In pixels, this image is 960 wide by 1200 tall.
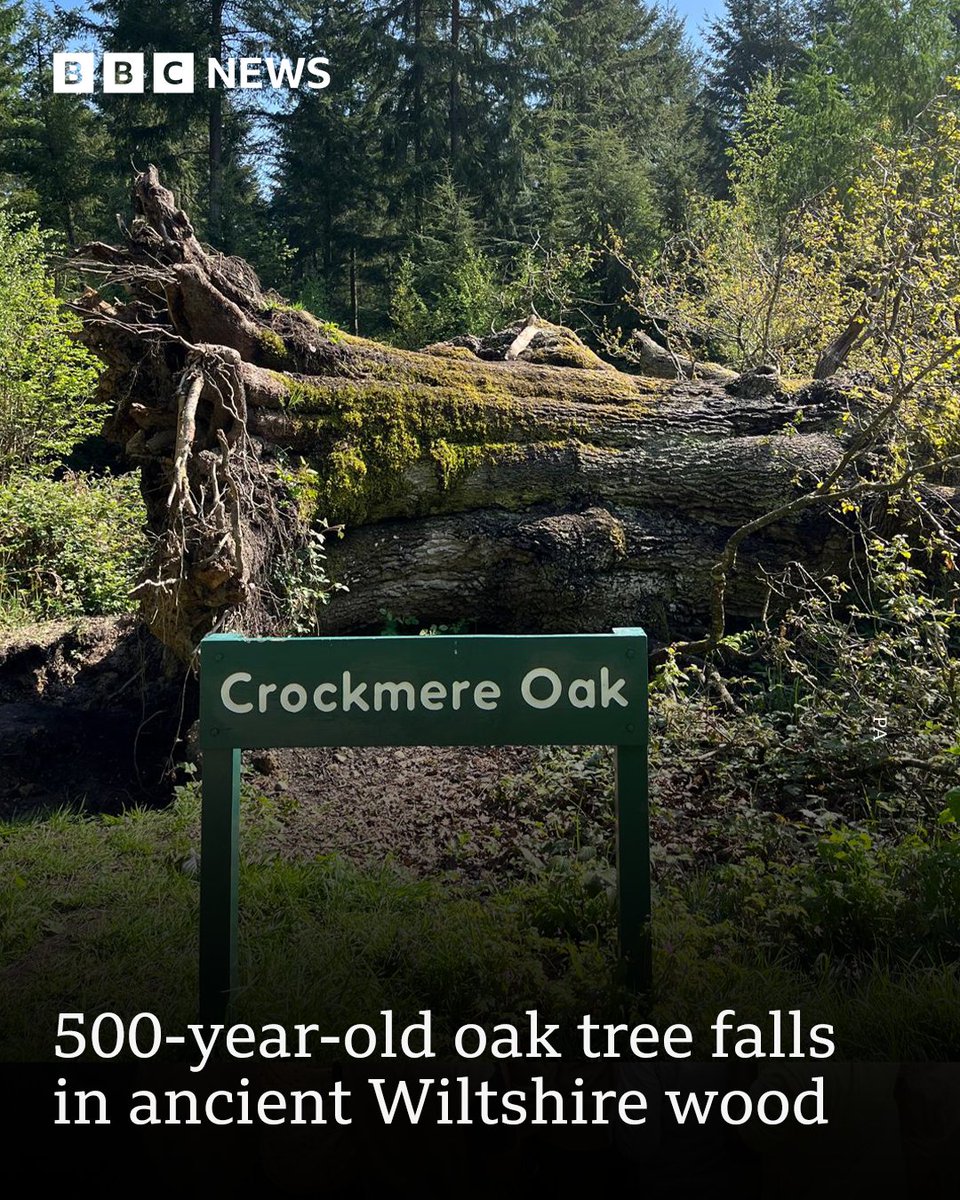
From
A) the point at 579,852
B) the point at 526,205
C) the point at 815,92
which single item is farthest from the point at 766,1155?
the point at 815,92

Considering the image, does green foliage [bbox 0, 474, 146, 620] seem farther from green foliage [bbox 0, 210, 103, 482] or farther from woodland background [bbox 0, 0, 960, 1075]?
green foliage [bbox 0, 210, 103, 482]

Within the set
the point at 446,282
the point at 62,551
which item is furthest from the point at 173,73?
the point at 62,551

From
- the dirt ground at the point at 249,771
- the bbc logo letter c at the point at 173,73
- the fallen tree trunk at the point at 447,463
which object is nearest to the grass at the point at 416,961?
the dirt ground at the point at 249,771

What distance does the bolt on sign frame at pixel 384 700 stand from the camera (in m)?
2.78

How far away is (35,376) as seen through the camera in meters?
12.7

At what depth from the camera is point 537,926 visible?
362 centimetres

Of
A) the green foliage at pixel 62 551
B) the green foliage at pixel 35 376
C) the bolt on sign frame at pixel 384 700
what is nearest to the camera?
the bolt on sign frame at pixel 384 700

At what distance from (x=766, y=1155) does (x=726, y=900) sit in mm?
1460

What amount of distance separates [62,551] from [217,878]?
8185mm

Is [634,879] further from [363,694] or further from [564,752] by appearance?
[564,752]

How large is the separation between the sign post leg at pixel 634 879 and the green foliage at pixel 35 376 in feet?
35.3

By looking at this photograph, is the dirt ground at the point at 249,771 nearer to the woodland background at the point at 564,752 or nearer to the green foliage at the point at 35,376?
the woodland background at the point at 564,752

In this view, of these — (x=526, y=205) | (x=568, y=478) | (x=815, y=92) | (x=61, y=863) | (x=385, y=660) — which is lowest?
(x=61, y=863)

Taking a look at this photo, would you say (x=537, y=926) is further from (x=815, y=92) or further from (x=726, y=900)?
(x=815, y=92)
